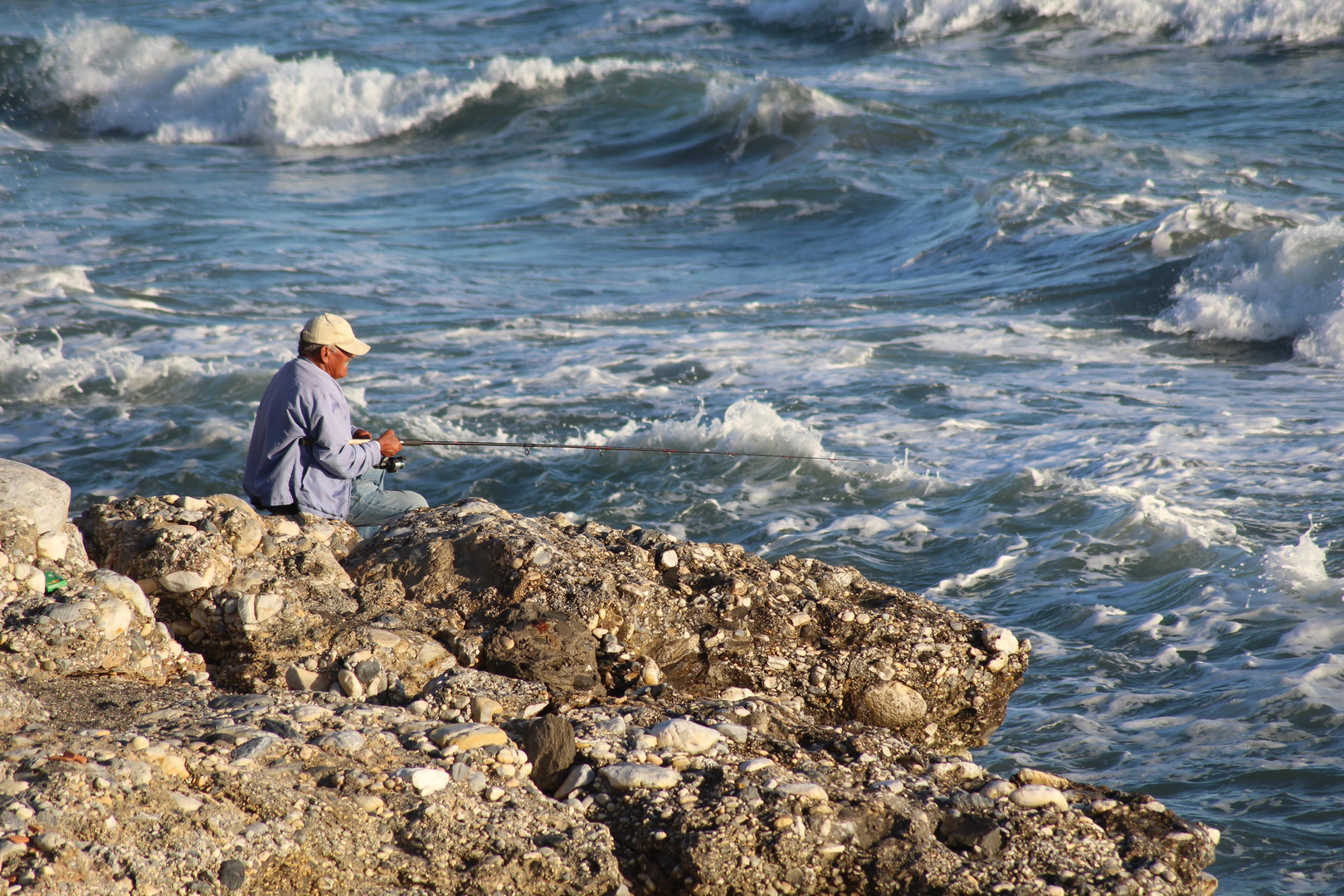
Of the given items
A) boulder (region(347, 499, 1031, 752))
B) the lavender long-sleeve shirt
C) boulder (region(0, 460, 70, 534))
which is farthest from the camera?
the lavender long-sleeve shirt

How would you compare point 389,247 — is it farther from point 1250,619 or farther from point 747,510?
point 1250,619

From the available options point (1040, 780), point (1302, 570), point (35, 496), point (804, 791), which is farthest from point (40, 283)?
point (1040, 780)

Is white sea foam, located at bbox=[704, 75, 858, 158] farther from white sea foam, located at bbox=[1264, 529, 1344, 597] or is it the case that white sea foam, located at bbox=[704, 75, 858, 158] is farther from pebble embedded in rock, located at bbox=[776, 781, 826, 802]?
pebble embedded in rock, located at bbox=[776, 781, 826, 802]

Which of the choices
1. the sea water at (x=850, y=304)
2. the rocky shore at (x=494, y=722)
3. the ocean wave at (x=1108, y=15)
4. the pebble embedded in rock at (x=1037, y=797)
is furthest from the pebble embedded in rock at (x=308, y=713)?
the ocean wave at (x=1108, y=15)

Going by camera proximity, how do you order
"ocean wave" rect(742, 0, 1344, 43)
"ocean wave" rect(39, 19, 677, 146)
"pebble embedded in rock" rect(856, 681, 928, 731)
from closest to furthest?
"pebble embedded in rock" rect(856, 681, 928, 731) → "ocean wave" rect(742, 0, 1344, 43) → "ocean wave" rect(39, 19, 677, 146)

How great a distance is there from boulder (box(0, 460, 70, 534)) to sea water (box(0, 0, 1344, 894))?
3.25 metres

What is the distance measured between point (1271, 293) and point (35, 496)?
383 inches

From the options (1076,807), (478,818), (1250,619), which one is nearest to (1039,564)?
(1250,619)

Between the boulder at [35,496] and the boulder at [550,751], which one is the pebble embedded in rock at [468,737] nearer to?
the boulder at [550,751]

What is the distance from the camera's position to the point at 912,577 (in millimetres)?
5906

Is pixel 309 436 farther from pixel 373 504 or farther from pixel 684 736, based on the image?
pixel 684 736

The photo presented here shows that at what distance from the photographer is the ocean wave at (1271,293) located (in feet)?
30.8

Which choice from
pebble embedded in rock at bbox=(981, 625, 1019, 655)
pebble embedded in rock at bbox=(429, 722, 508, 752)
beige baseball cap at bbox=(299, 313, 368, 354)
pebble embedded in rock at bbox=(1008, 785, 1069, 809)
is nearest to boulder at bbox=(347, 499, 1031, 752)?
pebble embedded in rock at bbox=(981, 625, 1019, 655)

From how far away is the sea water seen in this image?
536cm
